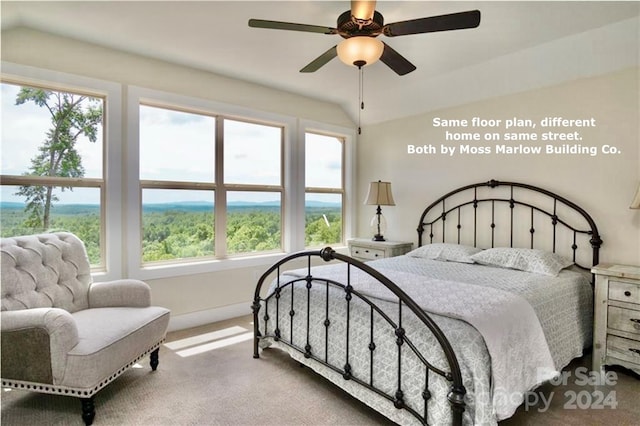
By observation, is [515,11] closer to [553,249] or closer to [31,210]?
[553,249]

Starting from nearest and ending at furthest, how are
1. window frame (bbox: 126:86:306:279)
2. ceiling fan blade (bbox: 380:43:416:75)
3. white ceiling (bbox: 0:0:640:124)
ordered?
ceiling fan blade (bbox: 380:43:416:75)
white ceiling (bbox: 0:0:640:124)
window frame (bbox: 126:86:306:279)

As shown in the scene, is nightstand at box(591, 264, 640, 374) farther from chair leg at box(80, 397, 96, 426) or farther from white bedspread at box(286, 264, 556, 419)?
chair leg at box(80, 397, 96, 426)

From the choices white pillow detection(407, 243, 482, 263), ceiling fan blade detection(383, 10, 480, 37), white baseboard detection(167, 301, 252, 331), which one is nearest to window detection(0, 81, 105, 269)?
white baseboard detection(167, 301, 252, 331)

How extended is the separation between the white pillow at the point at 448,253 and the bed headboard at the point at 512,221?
316mm

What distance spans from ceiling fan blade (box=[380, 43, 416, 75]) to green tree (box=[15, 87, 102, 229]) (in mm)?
2557

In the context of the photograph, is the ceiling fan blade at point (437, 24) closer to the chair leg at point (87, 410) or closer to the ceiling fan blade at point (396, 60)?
the ceiling fan blade at point (396, 60)

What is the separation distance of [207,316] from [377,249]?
206cm

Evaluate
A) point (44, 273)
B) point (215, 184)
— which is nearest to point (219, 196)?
point (215, 184)

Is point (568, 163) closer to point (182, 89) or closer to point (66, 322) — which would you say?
point (182, 89)

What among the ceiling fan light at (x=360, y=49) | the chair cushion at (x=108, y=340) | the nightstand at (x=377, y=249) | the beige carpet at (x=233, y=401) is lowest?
the beige carpet at (x=233, y=401)

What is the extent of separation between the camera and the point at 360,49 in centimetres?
207

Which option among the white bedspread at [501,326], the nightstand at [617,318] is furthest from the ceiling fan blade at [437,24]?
the nightstand at [617,318]

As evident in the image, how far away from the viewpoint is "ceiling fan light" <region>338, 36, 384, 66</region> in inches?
81.0

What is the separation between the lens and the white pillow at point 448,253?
3306 millimetres
